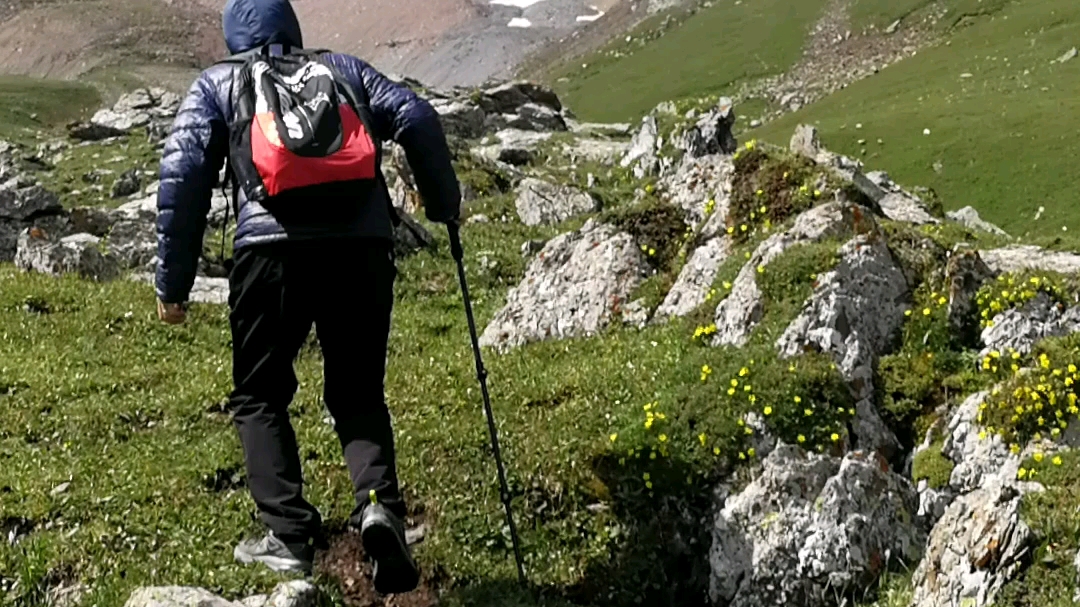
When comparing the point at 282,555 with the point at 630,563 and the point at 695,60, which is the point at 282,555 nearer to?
the point at 630,563

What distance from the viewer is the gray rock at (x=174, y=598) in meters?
7.73

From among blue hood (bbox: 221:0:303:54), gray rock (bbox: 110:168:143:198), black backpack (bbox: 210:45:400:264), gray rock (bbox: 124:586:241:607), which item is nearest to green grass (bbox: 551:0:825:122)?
gray rock (bbox: 110:168:143:198)

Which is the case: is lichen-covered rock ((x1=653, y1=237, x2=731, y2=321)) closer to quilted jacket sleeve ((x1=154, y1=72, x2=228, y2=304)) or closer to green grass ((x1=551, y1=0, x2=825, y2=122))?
quilted jacket sleeve ((x1=154, y1=72, x2=228, y2=304))

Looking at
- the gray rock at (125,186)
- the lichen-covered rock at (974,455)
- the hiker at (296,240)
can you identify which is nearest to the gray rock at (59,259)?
the hiker at (296,240)

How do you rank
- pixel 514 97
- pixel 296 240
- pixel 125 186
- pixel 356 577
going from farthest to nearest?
pixel 514 97, pixel 125 186, pixel 356 577, pixel 296 240

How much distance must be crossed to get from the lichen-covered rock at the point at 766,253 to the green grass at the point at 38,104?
332 feet

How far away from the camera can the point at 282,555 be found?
28.0 feet

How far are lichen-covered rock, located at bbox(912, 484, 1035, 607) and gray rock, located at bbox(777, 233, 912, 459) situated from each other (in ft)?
6.86

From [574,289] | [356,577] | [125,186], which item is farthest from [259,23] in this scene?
[125,186]

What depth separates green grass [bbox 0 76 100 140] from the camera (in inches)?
4446

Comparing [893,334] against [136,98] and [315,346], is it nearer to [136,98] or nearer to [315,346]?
[315,346]

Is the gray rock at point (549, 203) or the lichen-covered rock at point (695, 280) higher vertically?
the lichen-covered rock at point (695, 280)

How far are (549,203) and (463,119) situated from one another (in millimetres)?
41417

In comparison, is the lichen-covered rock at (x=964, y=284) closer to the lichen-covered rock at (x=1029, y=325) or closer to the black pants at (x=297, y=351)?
the lichen-covered rock at (x=1029, y=325)
